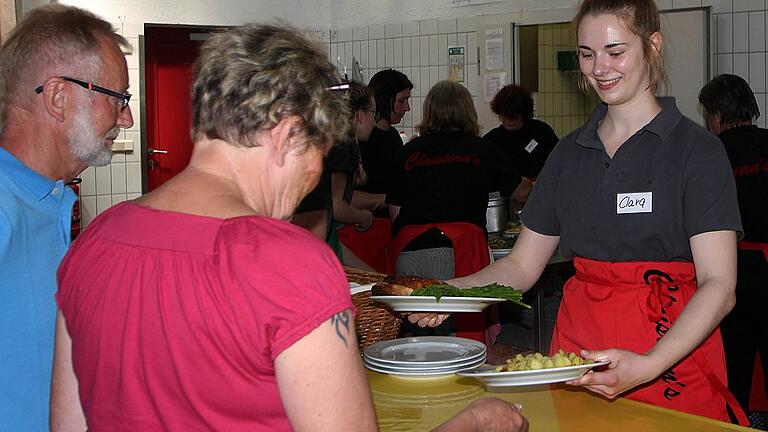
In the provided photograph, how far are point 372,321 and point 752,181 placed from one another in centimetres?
261

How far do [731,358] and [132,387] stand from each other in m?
3.93

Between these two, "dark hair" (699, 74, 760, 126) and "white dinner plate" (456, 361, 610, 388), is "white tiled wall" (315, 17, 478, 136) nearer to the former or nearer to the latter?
"dark hair" (699, 74, 760, 126)

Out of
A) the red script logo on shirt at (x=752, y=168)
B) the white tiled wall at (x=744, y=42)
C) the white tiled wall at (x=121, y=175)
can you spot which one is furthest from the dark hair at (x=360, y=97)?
the white tiled wall at (x=121, y=175)

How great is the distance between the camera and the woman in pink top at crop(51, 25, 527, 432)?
→ 1.11 m

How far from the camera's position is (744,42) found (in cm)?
586

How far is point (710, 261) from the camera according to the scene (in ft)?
6.78

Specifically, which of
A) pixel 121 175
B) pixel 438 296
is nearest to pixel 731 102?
pixel 438 296

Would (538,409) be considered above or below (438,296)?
below

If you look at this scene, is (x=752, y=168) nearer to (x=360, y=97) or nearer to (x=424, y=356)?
(x=360, y=97)

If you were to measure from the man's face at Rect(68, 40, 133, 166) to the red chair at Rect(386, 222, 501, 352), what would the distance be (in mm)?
2976

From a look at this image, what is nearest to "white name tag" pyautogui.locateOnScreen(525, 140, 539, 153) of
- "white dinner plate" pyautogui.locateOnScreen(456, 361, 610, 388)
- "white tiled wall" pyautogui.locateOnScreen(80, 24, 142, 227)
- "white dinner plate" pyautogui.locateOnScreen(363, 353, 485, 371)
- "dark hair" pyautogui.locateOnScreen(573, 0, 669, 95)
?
"white tiled wall" pyautogui.locateOnScreen(80, 24, 142, 227)

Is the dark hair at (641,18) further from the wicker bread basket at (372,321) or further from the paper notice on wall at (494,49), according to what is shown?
the paper notice on wall at (494,49)

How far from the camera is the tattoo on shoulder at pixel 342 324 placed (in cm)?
112

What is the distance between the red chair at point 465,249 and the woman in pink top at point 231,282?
356 centimetres
